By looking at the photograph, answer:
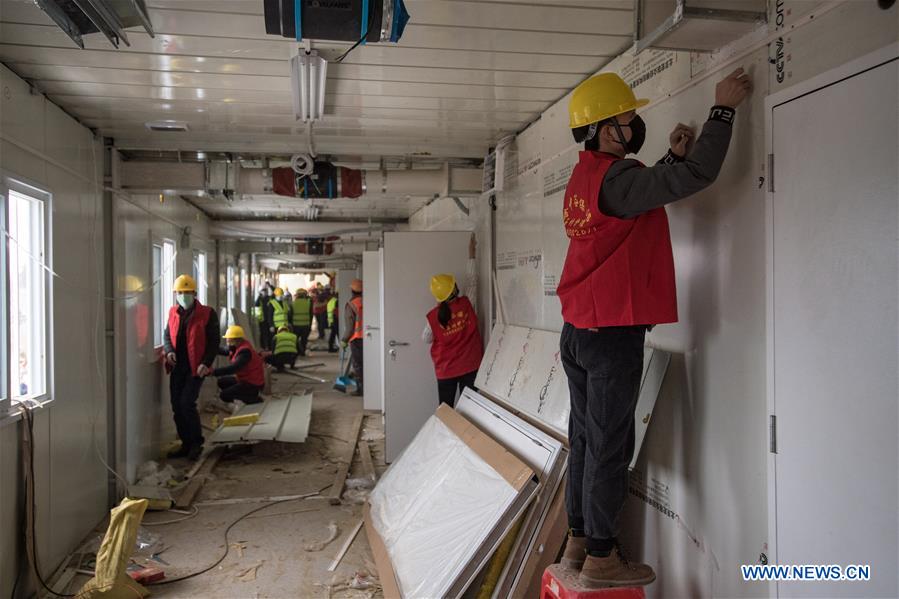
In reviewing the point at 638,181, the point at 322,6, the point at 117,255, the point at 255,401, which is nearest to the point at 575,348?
the point at 638,181

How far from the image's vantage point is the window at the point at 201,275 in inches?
316

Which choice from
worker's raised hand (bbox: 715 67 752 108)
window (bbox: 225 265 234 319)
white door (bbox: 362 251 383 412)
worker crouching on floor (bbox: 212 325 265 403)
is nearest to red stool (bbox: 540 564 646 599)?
worker's raised hand (bbox: 715 67 752 108)

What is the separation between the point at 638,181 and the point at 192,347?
4725mm

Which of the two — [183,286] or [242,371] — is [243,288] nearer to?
[242,371]

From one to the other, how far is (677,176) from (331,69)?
1.92m

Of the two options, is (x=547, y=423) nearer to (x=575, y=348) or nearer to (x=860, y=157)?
(x=575, y=348)

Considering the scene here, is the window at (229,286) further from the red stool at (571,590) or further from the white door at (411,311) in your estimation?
the red stool at (571,590)

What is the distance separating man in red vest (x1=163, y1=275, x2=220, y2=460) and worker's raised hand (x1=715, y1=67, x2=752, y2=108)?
4.90 metres

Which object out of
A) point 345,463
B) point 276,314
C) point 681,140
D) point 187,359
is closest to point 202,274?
point 187,359

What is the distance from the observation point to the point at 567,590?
1995mm

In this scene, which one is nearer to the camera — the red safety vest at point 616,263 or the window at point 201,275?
the red safety vest at point 616,263

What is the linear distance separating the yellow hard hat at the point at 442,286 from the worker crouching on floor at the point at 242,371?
98.9 inches

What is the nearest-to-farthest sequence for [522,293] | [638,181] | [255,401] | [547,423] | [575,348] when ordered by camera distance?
[638,181], [575,348], [547,423], [522,293], [255,401]

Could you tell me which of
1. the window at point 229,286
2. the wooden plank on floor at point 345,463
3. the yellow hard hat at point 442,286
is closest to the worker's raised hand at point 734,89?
the yellow hard hat at point 442,286
